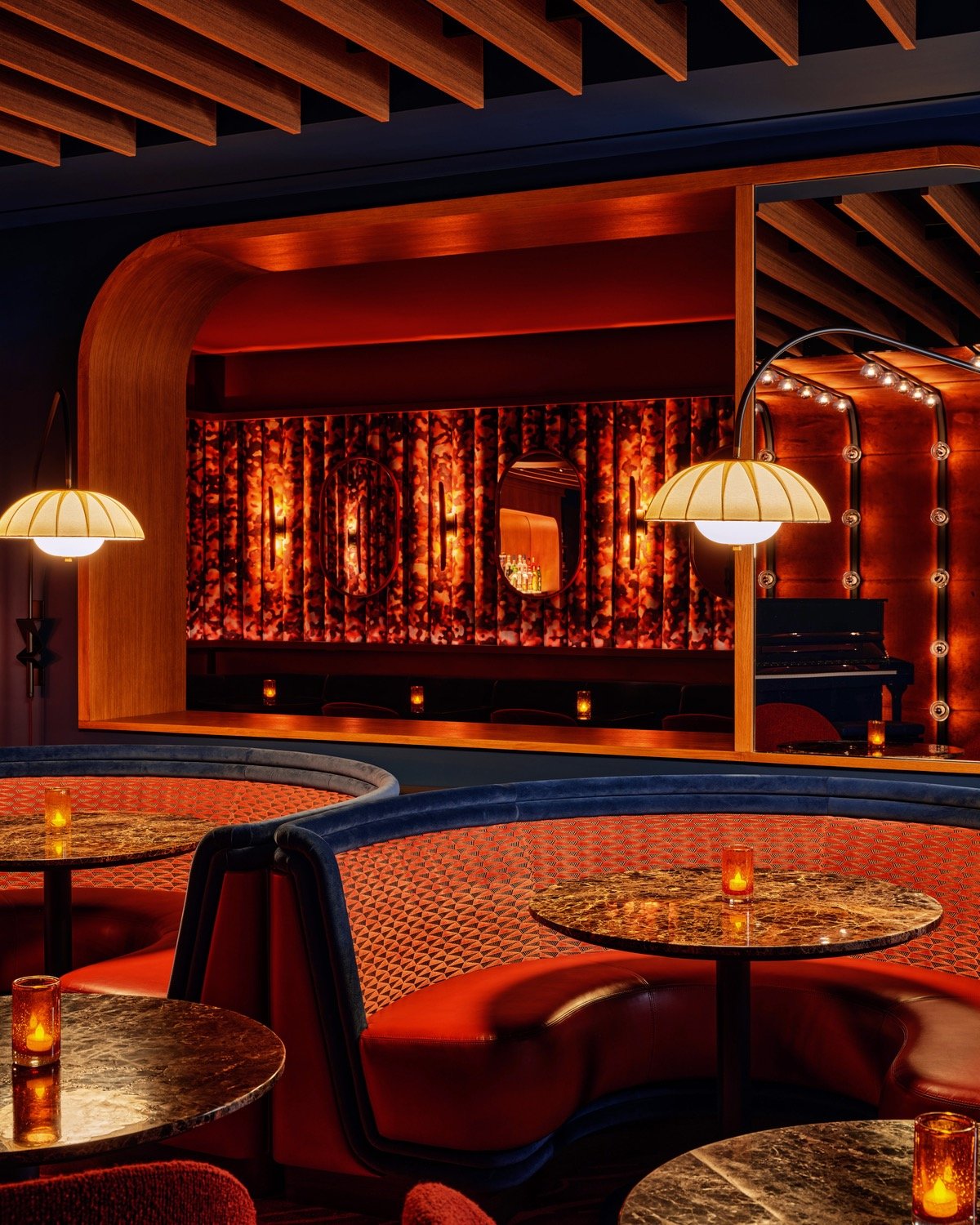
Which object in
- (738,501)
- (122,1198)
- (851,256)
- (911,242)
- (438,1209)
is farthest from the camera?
(851,256)

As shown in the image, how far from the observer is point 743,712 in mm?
4887

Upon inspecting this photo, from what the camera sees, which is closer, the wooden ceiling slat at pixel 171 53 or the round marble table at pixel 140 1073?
the round marble table at pixel 140 1073

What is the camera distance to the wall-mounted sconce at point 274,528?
380 inches

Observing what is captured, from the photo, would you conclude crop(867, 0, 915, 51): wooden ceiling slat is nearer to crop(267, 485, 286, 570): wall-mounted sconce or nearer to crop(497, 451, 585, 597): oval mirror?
crop(497, 451, 585, 597): oval mirror

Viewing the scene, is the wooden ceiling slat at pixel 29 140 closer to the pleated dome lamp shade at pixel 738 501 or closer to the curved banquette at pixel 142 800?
the curved banquette at pixel 142 800

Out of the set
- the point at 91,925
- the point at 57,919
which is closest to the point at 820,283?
the point at 91,925

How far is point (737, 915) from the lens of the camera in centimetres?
303

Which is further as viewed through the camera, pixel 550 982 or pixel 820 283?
pixel 820 283

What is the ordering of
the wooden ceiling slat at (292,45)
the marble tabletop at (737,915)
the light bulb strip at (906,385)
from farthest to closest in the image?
the light bulb strip at (906,385) → the wooden ceiling slat at (292,45) → the marble tabletop at (737,915)

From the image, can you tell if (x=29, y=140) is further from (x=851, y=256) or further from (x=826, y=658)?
(x=826, y=658)

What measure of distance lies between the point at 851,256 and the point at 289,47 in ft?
8.54

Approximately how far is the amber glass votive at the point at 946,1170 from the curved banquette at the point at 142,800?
7.46ft

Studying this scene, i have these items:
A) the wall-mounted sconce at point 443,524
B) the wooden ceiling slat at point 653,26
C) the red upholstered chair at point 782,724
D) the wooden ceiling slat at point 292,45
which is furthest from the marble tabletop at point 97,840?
the wall-mounted sconce at point 443,524

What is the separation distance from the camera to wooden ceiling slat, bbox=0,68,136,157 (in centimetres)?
471
